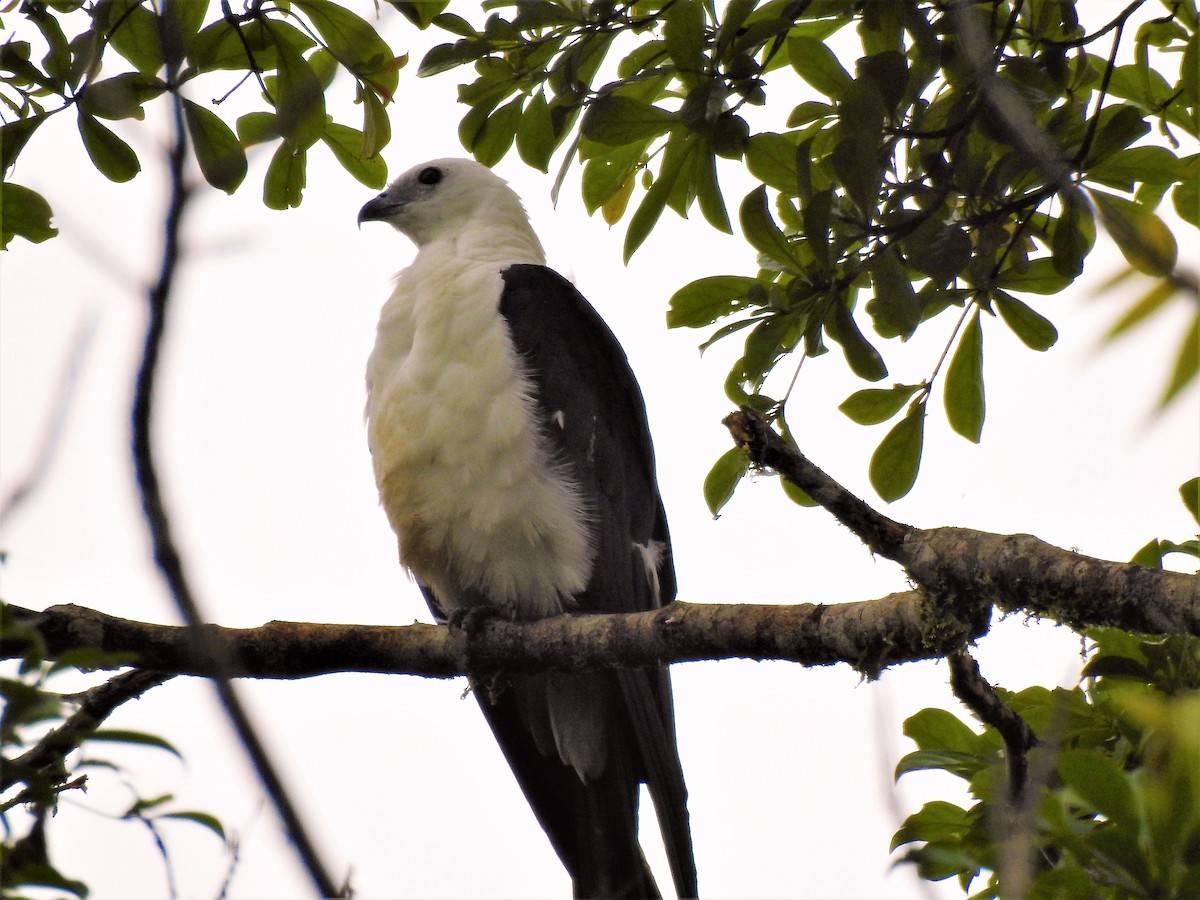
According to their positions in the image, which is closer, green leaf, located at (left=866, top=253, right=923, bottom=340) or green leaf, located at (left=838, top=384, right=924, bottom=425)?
green leaf, located at (left=866, top=253, right=923, bottom=340)

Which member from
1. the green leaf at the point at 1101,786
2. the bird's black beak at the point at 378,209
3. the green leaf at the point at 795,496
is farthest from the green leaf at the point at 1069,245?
the bird's black beak at the point at 378,209

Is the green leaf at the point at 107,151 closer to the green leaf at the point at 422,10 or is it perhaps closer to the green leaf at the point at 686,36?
the green leaf at the point at 422,10

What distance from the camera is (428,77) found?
3111mm

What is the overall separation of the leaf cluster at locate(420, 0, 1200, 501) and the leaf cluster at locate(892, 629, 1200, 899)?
72 cm

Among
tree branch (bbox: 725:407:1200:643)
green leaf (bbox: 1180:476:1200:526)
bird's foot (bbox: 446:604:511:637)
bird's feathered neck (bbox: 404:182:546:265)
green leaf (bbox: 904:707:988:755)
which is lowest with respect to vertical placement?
green leaf (bbox: 904:707:988:755)

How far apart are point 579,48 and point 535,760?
2.32 metres

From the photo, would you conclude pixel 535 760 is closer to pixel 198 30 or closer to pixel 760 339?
pixel 760 339

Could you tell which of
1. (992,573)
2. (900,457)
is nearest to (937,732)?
(992,573)

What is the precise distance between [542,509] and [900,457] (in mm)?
1259

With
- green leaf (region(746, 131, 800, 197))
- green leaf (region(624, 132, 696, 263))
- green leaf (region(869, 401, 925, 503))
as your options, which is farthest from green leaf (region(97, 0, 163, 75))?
green leaf (region(869, 401, 925, 503))

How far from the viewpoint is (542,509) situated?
404 cm

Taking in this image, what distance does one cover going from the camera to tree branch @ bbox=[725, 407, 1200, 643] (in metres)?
2.34

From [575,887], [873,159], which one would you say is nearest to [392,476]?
[575,887]

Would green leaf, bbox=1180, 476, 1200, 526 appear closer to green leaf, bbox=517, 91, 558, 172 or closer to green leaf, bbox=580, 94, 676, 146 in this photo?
green leaf, bbox=580, 94, 676, 146
